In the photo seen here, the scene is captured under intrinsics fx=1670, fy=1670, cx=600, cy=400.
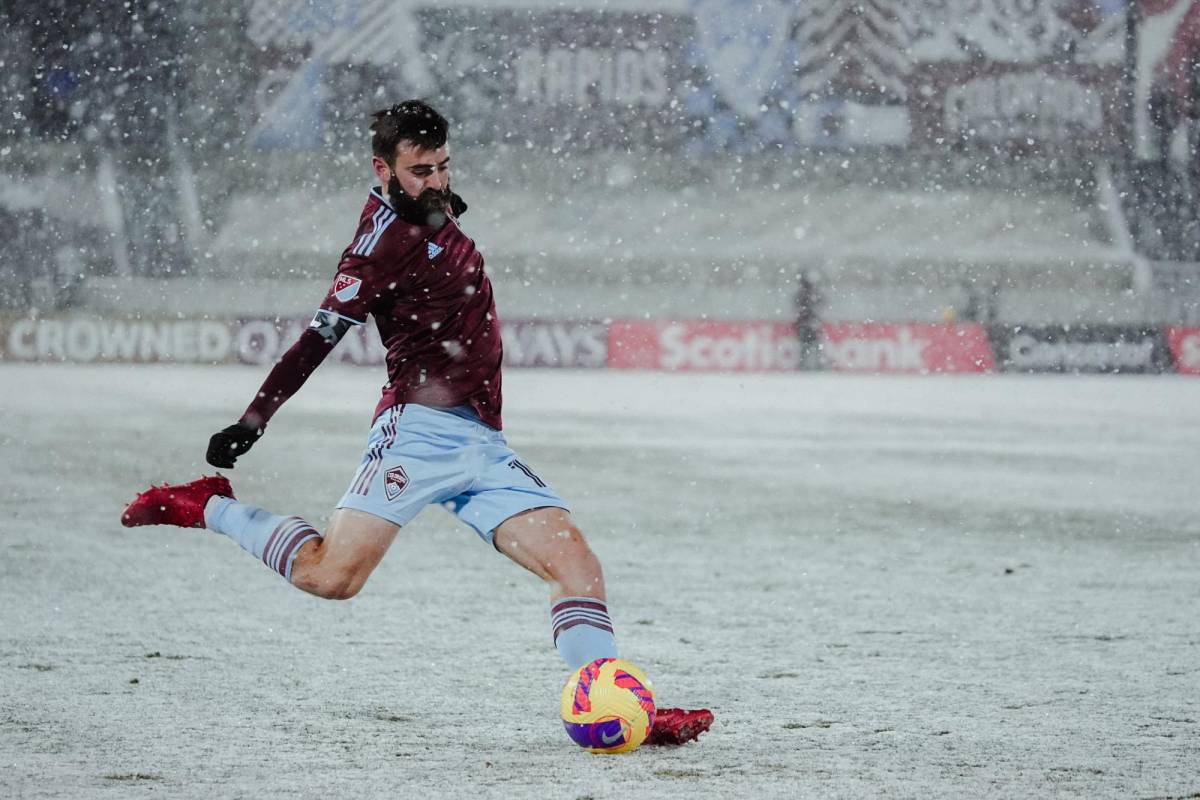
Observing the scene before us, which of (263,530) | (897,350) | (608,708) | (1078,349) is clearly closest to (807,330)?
(897,350)

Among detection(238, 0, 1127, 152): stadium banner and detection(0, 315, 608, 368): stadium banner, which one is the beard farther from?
detection(238, 0, 1127, 152): stadium banner

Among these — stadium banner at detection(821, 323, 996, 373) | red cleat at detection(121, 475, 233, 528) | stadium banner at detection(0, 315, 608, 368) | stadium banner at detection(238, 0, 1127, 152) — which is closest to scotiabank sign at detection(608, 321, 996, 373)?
stadium banner at detection(821, 323, 996, 373)

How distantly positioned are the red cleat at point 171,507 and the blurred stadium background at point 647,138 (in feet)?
91.2

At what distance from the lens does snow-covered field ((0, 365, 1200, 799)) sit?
12.2 ft

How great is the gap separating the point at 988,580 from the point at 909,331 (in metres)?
19.5

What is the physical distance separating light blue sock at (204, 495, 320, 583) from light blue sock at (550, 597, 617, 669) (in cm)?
66

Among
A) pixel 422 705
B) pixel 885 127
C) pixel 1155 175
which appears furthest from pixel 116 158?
pixel 422 705

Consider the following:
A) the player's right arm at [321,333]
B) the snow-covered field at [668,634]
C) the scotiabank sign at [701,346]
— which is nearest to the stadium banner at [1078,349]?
the scotiabank sign at [701,346]

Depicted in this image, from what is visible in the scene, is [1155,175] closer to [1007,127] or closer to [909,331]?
[1007,127]

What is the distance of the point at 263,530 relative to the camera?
13.8 feet

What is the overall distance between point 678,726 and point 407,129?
1.55m

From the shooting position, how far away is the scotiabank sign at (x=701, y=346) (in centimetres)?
2628

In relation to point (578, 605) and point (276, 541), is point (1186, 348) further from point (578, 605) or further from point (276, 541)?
point (276, 541)

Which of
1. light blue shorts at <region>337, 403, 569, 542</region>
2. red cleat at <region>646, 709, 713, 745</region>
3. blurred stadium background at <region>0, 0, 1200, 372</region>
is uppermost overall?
blurred stadium background at <region>0, 0, 1200, 372</region>
